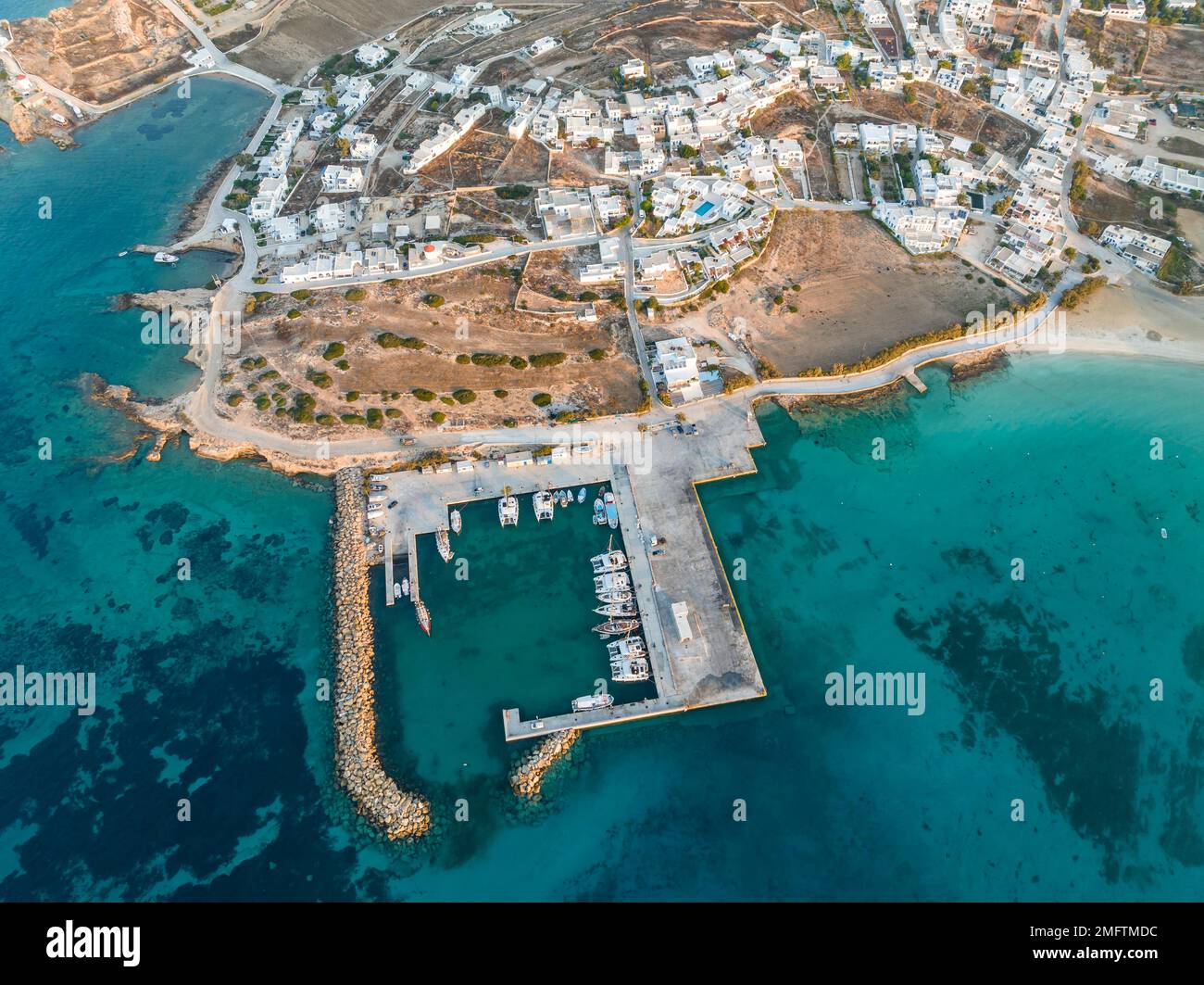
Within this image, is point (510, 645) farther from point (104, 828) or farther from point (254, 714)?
point (104, 828)

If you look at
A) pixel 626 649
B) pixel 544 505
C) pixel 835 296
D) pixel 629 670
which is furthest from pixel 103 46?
pixel 629 670

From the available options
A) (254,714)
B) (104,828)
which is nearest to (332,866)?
(254,714)

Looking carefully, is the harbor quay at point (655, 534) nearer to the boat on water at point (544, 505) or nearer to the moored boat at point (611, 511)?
the moored boat at point (611, 511)

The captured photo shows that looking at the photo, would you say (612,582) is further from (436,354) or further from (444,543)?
(436,354)

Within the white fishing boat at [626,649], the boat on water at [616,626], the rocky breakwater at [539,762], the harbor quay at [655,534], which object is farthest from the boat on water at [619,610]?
the rocky breakwater at [539,762]

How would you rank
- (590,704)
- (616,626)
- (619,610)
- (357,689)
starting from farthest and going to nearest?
1. (619,610)
2. (616,626)
3. (357,689)
4. (590,704)

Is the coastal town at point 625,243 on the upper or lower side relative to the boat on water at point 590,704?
upper

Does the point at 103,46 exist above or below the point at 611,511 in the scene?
above
